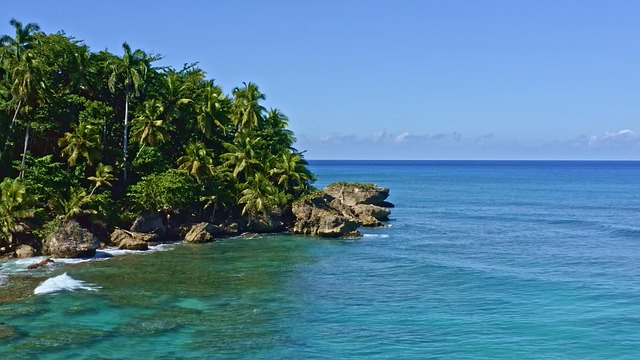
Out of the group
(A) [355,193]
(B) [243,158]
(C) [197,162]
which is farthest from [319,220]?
(A) [355,193]

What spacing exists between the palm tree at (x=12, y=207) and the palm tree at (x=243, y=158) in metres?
26.0

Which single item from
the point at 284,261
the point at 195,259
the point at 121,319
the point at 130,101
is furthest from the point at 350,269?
the point at 130,101

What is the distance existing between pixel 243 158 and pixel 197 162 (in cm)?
775

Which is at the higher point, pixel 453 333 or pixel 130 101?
pixel 130 101

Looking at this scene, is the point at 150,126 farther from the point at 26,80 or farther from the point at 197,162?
the point at 26,80

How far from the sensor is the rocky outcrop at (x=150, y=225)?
2479 inches

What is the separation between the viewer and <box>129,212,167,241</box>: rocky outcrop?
63.0 metres

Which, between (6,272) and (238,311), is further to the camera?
(6,272)

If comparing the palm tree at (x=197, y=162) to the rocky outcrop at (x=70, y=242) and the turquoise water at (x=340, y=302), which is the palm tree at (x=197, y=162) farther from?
the rocky outcrop at (x=70, y=242)

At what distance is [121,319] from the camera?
1379 inches

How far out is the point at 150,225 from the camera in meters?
64.0

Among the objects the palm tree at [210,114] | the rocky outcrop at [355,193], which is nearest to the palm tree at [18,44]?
the palm tree at [210,114]

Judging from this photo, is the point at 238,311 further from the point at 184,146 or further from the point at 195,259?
the point at 184,146

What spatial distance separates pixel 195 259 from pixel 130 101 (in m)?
27.6
